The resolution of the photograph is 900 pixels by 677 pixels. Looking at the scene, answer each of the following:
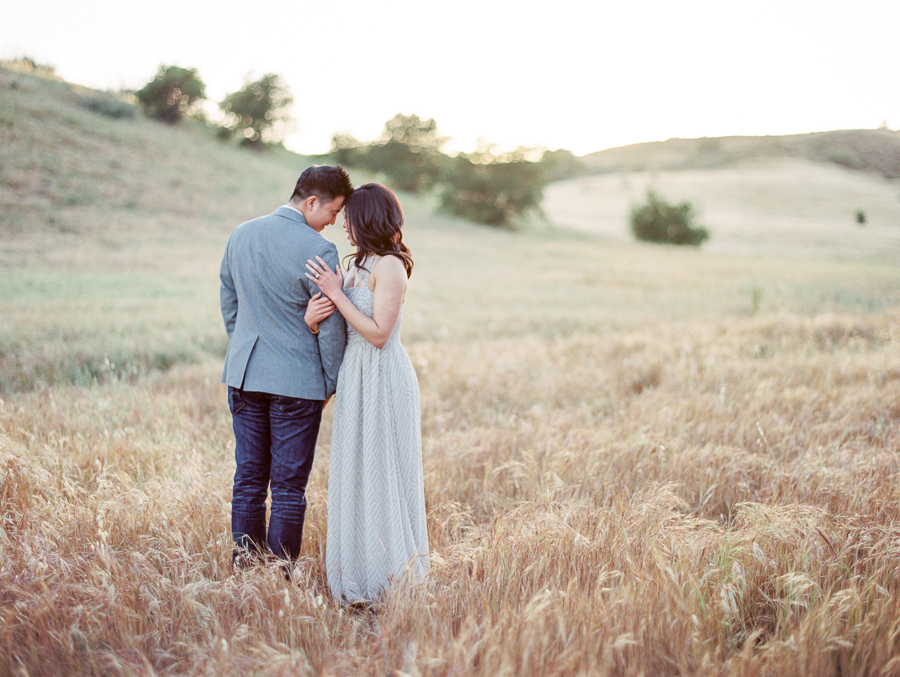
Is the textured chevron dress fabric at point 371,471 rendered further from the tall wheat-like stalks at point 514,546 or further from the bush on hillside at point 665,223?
the bush on hillside at point 665,223

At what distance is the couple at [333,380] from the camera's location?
9.13 ft

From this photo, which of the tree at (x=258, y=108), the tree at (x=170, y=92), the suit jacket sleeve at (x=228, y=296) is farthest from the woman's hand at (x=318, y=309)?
the tree at (x=258, y=108)

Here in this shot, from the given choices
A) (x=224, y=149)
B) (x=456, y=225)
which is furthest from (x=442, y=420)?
(x=224, y=149)

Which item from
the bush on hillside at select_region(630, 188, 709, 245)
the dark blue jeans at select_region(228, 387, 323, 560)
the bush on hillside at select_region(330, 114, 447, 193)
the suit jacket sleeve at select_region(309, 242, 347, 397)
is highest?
the bush on hillside at select_region(330, 114, 447, 193)

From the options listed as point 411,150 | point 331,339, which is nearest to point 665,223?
point 411,150

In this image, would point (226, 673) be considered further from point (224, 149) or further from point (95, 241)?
point (224, 149)

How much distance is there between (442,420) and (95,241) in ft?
51.7

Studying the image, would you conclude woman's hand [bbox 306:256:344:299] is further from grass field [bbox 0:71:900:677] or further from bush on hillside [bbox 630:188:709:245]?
bush on hillside [bbox 630:188:709:245]

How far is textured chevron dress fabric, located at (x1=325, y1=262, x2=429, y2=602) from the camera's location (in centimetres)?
282

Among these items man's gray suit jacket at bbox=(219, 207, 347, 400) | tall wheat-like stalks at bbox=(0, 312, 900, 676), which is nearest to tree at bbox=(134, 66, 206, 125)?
tall wheat-like stalks at bbox=(0, 312, 900, 676)

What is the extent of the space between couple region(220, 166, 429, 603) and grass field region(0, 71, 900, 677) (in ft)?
0.93

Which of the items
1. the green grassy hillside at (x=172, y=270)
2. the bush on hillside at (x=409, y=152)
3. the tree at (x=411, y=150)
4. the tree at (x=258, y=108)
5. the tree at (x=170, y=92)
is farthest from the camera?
the tree at (x=411, y=150)

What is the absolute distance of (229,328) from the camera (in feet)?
10.6

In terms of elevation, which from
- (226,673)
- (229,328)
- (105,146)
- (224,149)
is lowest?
(226,673)
